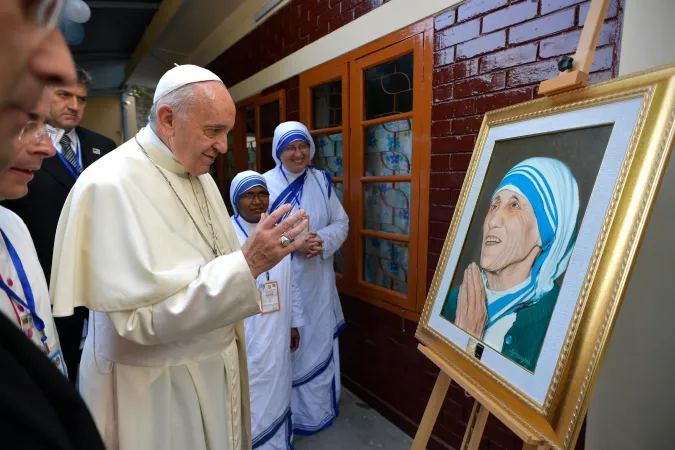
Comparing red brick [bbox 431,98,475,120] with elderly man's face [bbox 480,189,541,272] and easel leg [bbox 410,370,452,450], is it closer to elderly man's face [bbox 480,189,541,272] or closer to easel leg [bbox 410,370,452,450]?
elderly man's face [bbox 480,189,541,272]

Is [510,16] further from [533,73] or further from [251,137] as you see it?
[251,137]

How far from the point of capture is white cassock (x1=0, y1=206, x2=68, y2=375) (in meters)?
1.08

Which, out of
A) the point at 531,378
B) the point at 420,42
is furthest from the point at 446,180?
the point at 531,378

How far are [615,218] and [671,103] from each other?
0.92 ft

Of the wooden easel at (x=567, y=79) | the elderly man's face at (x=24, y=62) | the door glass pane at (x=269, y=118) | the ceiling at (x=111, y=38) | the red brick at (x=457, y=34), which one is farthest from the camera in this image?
the ceiling at (x=111, y=38)

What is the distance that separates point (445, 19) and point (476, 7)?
0.67 ft

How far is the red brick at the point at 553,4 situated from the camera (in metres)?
1.58

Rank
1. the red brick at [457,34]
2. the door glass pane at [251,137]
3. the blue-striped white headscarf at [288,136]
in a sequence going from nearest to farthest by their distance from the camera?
the red brick at [457,34], the blue-striped white headscarf at [288,136], the door glass pane at [251,137]

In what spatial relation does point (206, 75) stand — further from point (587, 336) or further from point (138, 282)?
point (587, 336)

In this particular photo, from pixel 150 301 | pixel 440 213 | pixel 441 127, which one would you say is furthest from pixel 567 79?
pixel 150 301

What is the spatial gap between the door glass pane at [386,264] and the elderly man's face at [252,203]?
980mm

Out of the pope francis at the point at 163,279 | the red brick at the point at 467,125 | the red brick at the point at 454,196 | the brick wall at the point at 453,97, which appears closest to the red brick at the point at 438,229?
the brick wall at the point at 453,97

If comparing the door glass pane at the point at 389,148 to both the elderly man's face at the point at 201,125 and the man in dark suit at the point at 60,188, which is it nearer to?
the elderly man's face at the point at 201,125

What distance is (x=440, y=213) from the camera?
2270mm
